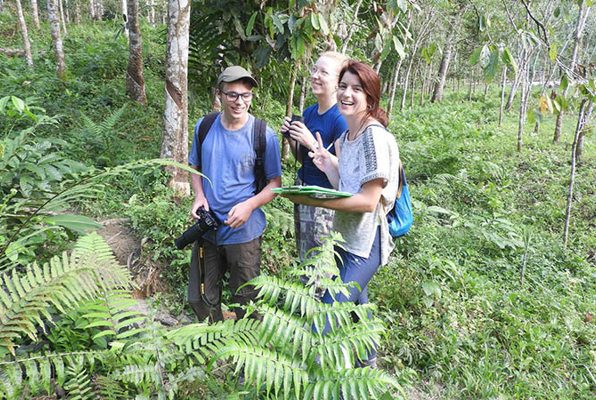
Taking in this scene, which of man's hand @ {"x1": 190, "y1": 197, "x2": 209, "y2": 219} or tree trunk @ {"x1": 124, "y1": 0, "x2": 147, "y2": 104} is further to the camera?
tree trunk @ {"x1": 124, "y1": 0, "x2": 147, "y2": 104}

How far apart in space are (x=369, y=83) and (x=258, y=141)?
892 millimetres

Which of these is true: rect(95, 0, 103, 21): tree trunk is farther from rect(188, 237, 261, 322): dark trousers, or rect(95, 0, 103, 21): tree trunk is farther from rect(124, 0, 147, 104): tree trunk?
rect(188, 237, 261, 322): dark trousers

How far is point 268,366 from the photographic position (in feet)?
4.55

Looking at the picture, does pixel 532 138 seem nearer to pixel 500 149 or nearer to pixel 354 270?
pixel 500 149

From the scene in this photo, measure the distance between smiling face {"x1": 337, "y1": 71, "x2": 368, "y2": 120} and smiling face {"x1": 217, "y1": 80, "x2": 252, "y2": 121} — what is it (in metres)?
0.70

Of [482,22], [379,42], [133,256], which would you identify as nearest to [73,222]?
[133,256]

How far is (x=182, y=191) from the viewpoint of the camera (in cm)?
477

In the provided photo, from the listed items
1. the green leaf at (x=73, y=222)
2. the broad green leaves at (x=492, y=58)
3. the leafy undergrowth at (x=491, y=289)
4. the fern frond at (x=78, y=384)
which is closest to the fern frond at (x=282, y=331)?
the leafy undergrowth at (x=491, y=289)

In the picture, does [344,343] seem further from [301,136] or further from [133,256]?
[133,256]

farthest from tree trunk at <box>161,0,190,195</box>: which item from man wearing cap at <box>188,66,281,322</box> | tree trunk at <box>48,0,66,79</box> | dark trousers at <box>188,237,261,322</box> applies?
tree trunk at <box>48,0,66,79</box>

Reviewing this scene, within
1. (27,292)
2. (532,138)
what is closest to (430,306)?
(27,292)

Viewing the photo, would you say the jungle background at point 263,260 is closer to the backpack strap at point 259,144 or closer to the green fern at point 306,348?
the green fern at point 306,348

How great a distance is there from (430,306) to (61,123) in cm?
628

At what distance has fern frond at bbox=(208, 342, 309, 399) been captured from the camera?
1350mm
